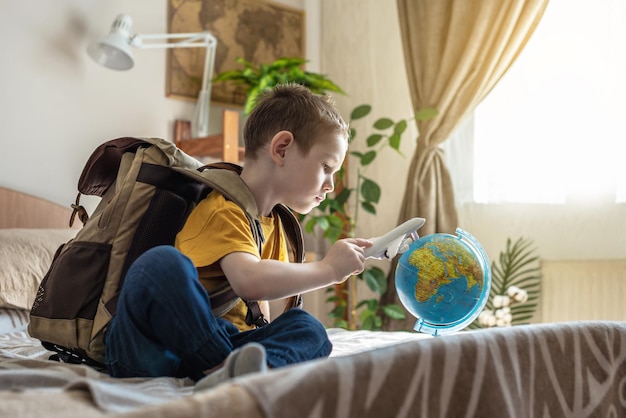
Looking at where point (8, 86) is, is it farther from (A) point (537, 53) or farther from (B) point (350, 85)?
(A) point (537, 53)

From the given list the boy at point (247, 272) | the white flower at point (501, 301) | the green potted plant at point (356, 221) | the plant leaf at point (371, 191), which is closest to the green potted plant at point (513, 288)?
the white flower at point (501, 301)

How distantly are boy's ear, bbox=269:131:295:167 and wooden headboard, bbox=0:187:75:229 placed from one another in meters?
1.59

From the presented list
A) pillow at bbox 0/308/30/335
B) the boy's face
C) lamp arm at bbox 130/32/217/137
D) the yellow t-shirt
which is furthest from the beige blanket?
lamp arm at bbox 130/32/217/137

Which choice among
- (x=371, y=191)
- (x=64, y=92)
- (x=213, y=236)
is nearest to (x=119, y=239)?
(x=213, y=236)

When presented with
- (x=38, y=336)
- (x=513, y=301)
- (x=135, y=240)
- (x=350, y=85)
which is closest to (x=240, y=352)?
(x=135, y=240)

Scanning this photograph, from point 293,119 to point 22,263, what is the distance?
1.14 metres

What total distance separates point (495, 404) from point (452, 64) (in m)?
2.48

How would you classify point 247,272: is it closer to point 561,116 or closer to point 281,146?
point 281,146

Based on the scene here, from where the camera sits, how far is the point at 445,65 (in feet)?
10.7

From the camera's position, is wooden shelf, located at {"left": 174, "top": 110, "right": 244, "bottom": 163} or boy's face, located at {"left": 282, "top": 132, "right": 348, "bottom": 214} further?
wooden shelf, located at {"left": 174, "top": 110, "right": 244, "bottom": 163}

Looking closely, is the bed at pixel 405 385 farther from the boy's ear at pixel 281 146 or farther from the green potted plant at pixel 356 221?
the green potted plant at pixel 356 221

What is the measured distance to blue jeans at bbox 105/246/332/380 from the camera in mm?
1120

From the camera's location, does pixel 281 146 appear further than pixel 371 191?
No

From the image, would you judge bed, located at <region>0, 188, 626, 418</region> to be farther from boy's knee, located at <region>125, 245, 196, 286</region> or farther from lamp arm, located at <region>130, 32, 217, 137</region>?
lamp arm, located at <region>130, 32, 217, 137</region>
